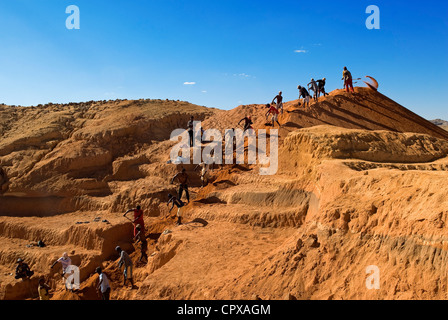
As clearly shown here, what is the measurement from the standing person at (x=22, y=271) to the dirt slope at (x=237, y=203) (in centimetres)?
26

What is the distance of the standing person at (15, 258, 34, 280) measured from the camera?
10344 mm

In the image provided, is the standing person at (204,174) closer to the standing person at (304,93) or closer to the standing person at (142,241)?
the standing person at (142,241)

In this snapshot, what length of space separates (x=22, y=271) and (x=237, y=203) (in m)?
7.22

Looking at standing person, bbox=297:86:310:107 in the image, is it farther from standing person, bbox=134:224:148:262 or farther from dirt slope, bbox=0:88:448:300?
standing person, bbox=134:224:148:262

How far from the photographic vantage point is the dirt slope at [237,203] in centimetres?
604

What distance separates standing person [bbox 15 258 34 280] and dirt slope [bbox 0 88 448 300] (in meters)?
0.26

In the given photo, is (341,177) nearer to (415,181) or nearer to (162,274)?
(415,181)

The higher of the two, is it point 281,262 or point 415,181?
point 415,181

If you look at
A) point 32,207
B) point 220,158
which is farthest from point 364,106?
point 32,207

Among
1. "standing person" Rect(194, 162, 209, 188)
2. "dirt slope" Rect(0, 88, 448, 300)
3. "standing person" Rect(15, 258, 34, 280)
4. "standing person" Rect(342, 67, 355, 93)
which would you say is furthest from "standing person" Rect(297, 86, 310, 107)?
"standing person" Rect(15, 258, 34, 280)

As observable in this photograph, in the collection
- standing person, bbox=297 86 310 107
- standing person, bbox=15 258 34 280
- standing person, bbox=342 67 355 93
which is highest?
standing person, bbox=342 67 355 93
